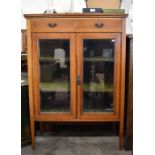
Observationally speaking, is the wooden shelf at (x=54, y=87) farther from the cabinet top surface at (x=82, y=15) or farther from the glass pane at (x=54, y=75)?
the cabinet top surface at (x=82, y=15)

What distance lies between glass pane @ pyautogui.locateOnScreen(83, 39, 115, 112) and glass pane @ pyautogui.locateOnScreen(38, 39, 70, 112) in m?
0.17

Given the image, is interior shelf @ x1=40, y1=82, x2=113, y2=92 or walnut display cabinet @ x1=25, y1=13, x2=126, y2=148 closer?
walnut display cabinet @ x1=25, y1=13, x2=126, y2=148

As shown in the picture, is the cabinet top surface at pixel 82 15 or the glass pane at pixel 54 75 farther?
the glass pane at pixel 54 75

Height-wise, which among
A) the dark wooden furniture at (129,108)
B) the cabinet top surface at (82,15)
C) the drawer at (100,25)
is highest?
the cabinet top surface at (82,15)

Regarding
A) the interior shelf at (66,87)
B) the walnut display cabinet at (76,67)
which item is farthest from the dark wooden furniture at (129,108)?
the interior shelf at (66,87)

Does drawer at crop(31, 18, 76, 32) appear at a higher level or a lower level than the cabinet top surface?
lower

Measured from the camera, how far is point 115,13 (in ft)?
6.46

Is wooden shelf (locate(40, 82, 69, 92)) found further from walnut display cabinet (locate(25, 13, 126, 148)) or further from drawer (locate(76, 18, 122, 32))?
drawer (locate(76, 18, 122, 32))

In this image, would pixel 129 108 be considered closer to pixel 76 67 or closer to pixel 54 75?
pixel 76 67

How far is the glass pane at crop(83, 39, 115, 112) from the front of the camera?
6.75ft

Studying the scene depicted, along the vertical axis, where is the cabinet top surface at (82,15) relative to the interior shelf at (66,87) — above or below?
above

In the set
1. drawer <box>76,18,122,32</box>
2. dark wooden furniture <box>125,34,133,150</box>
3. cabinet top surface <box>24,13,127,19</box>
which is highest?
cabinet top surface <box>24,13,127,19</box>

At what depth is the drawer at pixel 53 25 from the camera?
78.2 inches

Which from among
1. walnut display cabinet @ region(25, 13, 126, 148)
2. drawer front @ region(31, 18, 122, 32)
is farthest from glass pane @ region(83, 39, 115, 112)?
drawer front @ region(31, 18, 122, 32)
